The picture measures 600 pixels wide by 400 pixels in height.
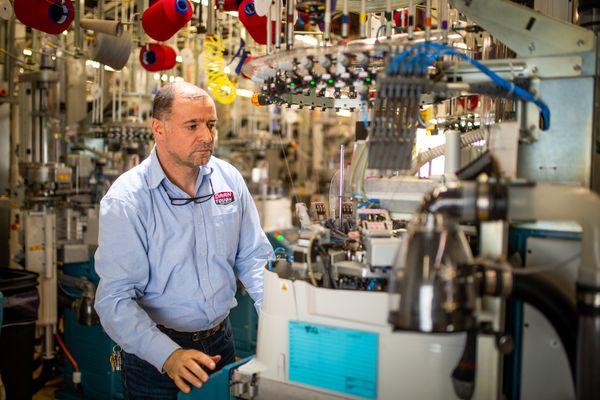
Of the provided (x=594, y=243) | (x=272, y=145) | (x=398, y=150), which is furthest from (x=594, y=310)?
(x=272, y=145)

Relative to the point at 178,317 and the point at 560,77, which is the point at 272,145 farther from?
the point at 560,77

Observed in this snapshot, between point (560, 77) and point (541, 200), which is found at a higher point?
point (560, 77)

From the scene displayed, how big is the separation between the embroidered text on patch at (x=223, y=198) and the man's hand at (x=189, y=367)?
0.67m

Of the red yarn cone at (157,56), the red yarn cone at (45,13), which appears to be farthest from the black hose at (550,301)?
the red yarn cone at (157,56)

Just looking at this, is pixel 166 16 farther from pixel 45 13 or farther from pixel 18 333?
pixel 18 333

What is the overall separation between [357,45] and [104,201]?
3.57 ft

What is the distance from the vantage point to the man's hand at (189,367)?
182 cm

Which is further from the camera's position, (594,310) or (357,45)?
(357,45)

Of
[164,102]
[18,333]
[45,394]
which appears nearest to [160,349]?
[164,102]

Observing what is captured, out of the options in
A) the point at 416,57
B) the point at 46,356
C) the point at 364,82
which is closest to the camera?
the point at 416,57

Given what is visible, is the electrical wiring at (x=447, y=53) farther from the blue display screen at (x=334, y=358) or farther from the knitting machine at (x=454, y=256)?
the blue display screen at (x=334, y=358)

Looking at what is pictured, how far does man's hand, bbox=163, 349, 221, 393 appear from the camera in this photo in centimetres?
182

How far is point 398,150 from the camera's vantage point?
1661mm

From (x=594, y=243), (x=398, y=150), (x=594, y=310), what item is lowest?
(x=594, y=310)
